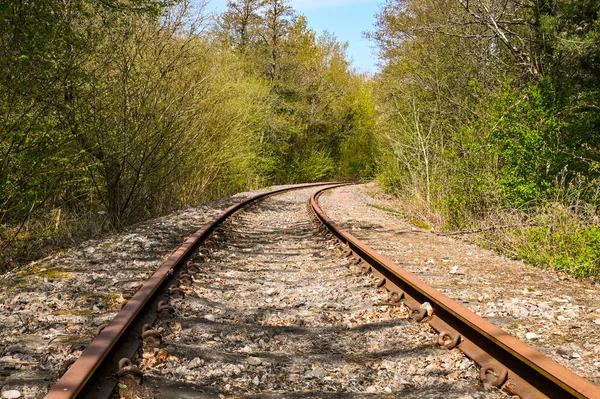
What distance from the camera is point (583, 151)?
327 inches

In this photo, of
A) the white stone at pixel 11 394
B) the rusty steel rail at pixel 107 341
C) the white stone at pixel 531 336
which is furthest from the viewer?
the white stone at pixel 531 336

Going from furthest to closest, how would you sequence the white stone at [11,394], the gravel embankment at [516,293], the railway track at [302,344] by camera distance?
the gravel embankment at [516,293]
the railway track at [302,344]
the white stone at [11,394]

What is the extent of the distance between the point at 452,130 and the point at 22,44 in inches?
344

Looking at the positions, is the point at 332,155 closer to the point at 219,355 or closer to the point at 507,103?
the point at 507,103

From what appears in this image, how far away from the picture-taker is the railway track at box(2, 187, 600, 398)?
8.25 ft

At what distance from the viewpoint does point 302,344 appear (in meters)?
3.28

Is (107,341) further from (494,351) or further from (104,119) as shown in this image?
(104,119)

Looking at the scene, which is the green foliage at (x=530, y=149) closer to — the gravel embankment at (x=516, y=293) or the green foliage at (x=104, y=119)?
the gravel embankment at (x=516, y=293)

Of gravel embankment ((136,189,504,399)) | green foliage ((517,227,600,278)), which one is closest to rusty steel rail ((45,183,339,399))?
gravel embankment ((136,189,504,399))

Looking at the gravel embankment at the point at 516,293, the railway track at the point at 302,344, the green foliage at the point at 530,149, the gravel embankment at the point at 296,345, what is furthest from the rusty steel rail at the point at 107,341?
the green foliage at the point at 530,149

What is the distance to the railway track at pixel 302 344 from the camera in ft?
8.25

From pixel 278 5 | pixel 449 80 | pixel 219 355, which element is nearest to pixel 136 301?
pixel 219 355

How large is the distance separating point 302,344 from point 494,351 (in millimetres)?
1167

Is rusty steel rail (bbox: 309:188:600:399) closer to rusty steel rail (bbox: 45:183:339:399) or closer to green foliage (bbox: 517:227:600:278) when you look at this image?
rusty steel rail (bbox: 45:183:339:399)
